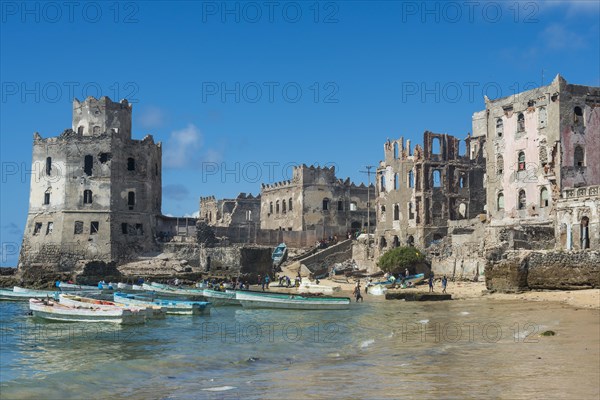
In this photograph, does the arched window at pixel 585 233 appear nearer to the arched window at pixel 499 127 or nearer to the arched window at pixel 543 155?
the arched window at pixel 543 155

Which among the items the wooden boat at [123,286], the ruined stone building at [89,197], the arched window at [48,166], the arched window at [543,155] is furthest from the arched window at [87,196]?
the arched window at [543,155]

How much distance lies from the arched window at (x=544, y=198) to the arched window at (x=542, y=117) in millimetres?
4605

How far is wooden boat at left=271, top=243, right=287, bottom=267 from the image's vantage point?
6922 cm

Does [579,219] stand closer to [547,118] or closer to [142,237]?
[547,118]

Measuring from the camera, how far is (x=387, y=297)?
43688 millimetres

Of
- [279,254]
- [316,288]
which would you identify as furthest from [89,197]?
[316,288]

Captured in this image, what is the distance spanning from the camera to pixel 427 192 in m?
62.7

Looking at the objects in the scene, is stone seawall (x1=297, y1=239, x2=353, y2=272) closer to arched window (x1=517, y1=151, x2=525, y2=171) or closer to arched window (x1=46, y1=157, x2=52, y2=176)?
arched window (x1=517, y1=151, x2=525, y2=171)

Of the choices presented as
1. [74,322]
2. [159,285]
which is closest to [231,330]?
[74,322]

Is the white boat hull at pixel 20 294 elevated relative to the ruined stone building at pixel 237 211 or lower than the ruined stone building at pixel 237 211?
lower

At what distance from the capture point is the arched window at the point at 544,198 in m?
50.0

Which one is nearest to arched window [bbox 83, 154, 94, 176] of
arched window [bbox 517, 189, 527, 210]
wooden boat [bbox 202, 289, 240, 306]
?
wooden boat [bbox 202, 289, 240, 306]

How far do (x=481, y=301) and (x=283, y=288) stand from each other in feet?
70.3

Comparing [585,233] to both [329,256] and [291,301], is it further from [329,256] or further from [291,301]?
[329,256]
